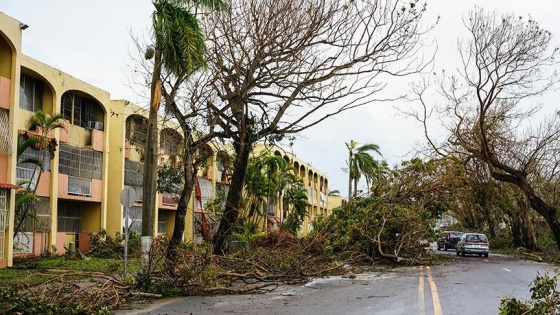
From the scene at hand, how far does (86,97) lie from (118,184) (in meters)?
5.80

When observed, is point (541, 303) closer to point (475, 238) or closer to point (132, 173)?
point (475, 238)

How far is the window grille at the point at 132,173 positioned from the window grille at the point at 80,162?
294 cm

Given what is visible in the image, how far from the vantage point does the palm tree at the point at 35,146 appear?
91.1 ft

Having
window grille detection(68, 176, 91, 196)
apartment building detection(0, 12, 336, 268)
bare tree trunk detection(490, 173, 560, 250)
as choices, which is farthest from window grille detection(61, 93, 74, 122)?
bare tree trunk detection(490, 173, 560, 250)

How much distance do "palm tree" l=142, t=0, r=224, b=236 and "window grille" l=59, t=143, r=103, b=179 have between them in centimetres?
1619

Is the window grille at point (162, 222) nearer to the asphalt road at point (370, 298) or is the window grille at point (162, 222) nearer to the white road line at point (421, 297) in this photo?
the asphalt road at point (370, 298)

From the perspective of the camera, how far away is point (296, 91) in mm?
23000

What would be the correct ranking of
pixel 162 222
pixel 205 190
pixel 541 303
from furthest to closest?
pixel 205 190, pixel 162 222, pixel 541 303

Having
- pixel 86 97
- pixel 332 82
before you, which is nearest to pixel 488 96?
pixel 332 82

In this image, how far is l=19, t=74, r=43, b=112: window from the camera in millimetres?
30766

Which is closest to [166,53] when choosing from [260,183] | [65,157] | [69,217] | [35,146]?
[35,146]

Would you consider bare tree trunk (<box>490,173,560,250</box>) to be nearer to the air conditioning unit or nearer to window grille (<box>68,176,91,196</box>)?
the air conditioning unit

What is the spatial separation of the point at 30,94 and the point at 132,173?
10.3 metres

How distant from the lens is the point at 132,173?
4050 centimetres
